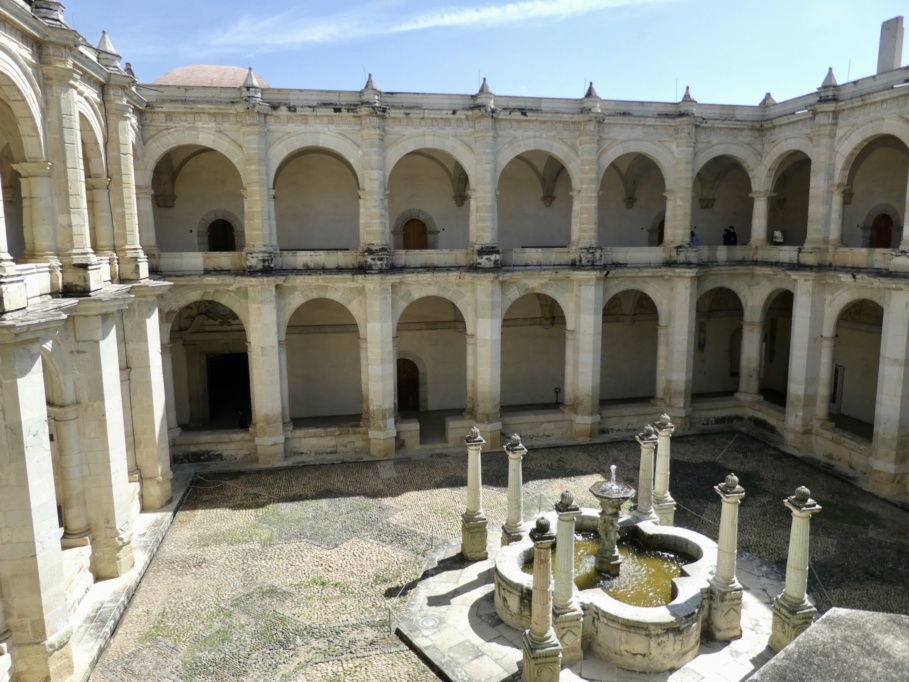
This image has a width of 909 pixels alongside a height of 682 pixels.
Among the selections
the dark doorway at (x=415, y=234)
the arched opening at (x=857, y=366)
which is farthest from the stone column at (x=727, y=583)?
the dark doorway at (x=415, y=234)

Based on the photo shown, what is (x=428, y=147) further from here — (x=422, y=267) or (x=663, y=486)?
(x=663, y=486)

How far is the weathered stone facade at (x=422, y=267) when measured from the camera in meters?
13.5

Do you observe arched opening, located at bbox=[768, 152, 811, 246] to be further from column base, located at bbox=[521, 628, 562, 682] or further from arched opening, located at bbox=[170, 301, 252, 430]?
arched opening, located at bbox=[170, 301, 252, 430]

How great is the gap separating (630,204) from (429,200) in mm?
8362

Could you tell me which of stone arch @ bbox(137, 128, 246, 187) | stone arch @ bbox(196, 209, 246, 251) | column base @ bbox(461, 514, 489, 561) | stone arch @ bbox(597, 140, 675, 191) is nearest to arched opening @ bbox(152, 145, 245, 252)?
stone arch @ bbox(196, 209, 246, 251)

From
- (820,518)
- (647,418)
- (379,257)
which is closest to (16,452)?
(379,257)

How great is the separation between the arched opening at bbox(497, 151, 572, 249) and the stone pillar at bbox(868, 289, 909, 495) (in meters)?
11.6

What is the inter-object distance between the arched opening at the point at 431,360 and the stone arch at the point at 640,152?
7685 mm

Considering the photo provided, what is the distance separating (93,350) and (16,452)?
Result: 3.37 m

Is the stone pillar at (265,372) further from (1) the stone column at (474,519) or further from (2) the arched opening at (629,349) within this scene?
(2) the arched opening at (629,349)

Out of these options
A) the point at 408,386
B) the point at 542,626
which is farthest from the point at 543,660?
the point at 408,386

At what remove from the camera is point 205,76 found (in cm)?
2584

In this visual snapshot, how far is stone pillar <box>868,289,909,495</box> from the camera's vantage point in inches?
710

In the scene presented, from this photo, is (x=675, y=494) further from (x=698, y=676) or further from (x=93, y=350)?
(x=93, y=350)
